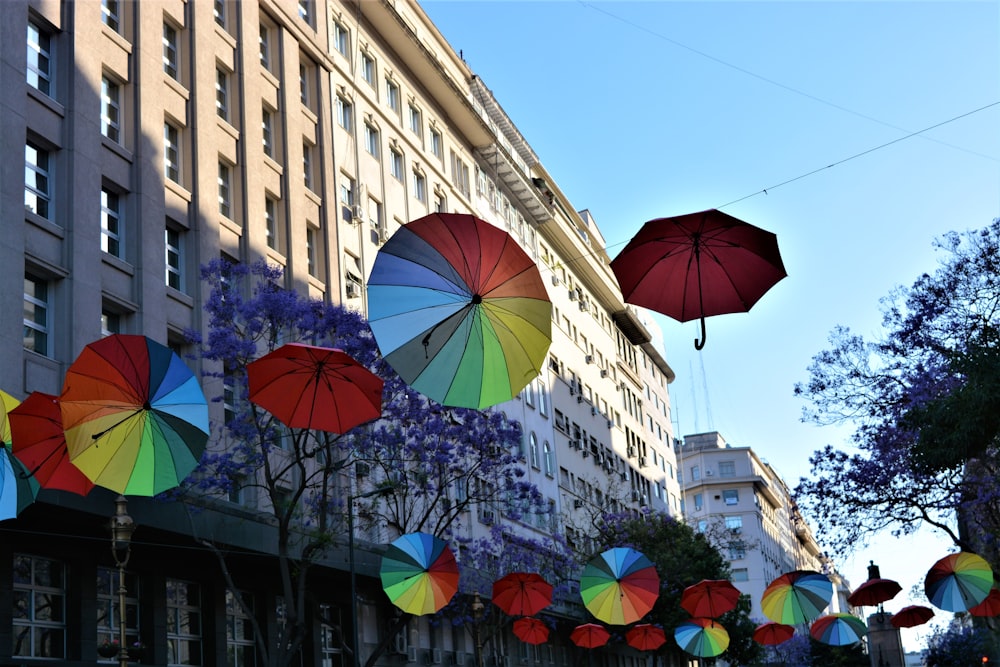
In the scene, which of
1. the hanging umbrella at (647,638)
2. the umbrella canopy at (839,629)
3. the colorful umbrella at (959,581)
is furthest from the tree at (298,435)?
the hanging umbrella at (647,638)

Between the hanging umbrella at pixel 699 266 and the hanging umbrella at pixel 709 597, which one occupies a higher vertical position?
the hanging umbrella at pixel 699 266

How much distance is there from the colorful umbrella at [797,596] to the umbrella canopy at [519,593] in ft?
20.1

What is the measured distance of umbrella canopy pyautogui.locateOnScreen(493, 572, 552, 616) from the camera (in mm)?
33781

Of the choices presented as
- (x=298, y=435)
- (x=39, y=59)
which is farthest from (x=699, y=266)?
(x=39, y=59)

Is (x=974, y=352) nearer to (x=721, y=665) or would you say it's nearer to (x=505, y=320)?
(x=505, y=320)

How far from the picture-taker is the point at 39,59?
27.3 metres

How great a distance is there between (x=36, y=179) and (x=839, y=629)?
28011mm

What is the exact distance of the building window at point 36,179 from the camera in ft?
85.4

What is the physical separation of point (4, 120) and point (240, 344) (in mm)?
6492

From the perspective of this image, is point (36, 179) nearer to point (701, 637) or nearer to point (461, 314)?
point (461, 314)

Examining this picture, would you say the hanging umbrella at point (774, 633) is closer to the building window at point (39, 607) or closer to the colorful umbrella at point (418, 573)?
the colorful umbrella at point (418, 573)

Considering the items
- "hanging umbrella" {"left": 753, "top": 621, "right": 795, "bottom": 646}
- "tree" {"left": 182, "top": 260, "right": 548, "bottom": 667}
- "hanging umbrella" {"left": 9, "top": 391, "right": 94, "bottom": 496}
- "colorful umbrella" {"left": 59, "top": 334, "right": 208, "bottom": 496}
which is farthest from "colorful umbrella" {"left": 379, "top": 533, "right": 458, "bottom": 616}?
"hanging umbrella" {"left": 753, "top": 621, "right": 795, "bottom": 646}

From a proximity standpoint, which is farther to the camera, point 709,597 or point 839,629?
point 839,629

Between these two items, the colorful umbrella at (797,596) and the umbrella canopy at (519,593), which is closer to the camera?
the umbrella canopy at (519,593)
